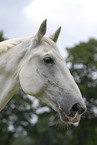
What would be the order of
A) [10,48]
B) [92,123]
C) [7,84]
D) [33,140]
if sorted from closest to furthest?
1. [7,84]
2. [10,48]
3. [92,123]
4. [33,140]

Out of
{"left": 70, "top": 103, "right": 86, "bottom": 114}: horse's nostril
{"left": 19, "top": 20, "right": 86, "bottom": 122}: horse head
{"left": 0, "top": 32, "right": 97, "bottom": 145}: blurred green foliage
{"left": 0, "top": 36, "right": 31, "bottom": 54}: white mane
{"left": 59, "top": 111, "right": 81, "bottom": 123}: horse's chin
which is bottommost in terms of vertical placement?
{"left": 0, "top": 32, "right": 97, "bottom": 145}: blurred green foliage

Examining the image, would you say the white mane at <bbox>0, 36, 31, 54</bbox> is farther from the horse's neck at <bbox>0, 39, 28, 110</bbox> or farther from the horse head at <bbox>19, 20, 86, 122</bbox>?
the horse head at <bbox>19, 20, 86, 122</bbox>

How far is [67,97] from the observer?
2.37 meters

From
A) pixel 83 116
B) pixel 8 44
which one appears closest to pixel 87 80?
pixel 83 116

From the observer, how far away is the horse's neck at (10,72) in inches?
110

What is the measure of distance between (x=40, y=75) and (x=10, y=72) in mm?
562

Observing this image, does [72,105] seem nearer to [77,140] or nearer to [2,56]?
[2,56]

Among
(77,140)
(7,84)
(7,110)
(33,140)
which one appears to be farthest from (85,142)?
(7,84)

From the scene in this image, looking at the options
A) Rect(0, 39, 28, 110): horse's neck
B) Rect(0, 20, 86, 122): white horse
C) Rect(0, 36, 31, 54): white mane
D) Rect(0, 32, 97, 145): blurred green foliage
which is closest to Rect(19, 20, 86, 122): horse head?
Rect(0, 20, 86, 122): white horse

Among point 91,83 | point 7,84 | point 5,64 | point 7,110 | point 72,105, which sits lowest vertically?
point 91,83

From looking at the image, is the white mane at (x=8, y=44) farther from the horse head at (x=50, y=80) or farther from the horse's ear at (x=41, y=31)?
the horse's ear at (x=41, y=31)

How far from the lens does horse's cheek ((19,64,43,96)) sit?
2588 millimetres

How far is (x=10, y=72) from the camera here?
2.87 metres

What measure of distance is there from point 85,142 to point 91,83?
8.92 metres
